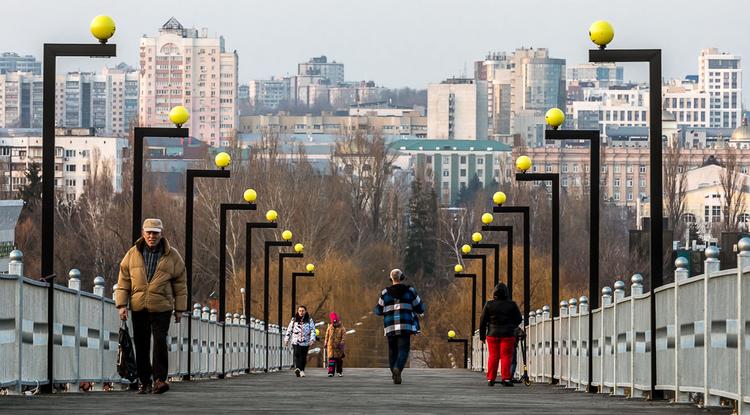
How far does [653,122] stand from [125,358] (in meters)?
6.12

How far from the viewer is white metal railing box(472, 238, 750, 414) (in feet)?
59.0

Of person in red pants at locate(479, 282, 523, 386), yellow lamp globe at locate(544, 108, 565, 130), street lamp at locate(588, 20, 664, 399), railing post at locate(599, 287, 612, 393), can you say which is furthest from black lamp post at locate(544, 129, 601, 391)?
street lamp at locate(588, 20, 664, 399)

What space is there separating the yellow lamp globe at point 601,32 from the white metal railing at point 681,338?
2781 millimetres

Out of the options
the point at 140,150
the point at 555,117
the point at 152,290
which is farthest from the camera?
the point at 555,117

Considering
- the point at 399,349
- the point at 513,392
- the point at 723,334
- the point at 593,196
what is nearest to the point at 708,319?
the point at 723,334

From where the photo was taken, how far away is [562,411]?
1947 cm

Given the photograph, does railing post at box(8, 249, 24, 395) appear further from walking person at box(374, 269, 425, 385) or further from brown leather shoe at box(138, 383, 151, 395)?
walking person at box(374, 269, 425, 385)

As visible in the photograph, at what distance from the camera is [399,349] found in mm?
31531

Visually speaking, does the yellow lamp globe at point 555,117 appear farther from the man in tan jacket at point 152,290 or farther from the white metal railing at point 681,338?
the man in tan jacket at point 152,290

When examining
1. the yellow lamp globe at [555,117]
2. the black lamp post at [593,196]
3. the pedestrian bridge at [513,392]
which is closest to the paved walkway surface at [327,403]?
the pedestrian bridge at [513,392]

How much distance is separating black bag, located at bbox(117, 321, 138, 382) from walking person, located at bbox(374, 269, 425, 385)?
733 cm

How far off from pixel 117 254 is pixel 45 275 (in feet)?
309

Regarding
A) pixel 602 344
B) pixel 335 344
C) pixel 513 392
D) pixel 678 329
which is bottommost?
pixel 335 344

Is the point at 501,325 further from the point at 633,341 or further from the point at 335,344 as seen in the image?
the point at 335,344
